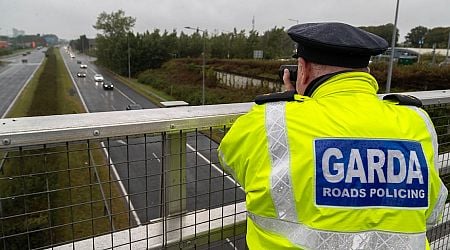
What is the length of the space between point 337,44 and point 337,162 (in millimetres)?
354

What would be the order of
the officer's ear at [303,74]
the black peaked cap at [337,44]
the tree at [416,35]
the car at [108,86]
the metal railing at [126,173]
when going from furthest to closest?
the tree at [416,35], the car at [108,86], the metal railing at [126,173], the officer's ear at [303,74], the black peaked cap at [337,44]

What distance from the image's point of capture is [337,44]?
114 centimetres

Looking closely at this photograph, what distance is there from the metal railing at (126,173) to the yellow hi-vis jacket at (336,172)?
1.89 feet

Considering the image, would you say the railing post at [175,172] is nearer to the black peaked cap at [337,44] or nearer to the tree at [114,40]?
the black peaked cap at [337,44]

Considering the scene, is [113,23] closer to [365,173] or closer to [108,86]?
[108,86]

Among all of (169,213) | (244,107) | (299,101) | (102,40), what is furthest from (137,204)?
(102,40)

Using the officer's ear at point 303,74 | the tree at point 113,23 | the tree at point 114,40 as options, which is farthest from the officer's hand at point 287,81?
→ the tree at point 113,23

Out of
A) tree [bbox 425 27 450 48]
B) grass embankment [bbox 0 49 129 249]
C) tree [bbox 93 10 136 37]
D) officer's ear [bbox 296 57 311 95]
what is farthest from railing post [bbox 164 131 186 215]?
tree [bbox 93 10 136 37]

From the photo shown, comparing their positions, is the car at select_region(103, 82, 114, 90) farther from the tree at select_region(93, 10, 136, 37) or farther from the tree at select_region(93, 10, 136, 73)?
the tree at select_region(93, 10, 136, 37)

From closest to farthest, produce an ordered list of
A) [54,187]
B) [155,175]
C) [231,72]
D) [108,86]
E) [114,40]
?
1. [155,175]
2. [54,187]
3. [231,72]
4. [108,86]
5. [114,40]

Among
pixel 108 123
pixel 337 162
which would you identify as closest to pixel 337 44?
pixel 337 162

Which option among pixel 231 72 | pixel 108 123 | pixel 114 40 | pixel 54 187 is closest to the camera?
pixel 108 123

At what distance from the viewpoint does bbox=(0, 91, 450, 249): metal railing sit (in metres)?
1.37

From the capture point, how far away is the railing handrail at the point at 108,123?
1276mm
